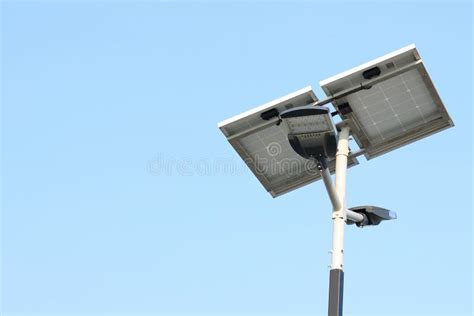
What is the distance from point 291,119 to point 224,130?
180 centimetres

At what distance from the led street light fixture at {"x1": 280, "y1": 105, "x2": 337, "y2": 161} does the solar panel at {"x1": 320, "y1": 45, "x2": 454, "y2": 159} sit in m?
1.10

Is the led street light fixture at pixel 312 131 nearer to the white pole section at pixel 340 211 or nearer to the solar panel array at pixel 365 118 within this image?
the white pole section at pixel 340 211

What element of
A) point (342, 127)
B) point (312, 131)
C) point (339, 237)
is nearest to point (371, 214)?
point (339, 237)

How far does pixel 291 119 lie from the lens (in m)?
7.94

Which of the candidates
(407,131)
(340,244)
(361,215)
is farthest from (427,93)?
(340,244)

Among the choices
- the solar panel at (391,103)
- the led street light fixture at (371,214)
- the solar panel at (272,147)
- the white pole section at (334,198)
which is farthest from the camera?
the solar panel at (272,147)

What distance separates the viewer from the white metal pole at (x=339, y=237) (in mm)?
7718

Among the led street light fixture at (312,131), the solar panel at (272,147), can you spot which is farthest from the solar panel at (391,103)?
the led street light fixture at (312,131)

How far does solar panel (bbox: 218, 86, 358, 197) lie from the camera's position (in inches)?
360

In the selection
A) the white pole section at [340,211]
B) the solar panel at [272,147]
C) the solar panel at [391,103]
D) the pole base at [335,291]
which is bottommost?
the pole base at [335,291]

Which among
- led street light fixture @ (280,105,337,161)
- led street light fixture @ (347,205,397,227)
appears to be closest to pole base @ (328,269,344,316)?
led street light fixture @ (347,205,397,227)

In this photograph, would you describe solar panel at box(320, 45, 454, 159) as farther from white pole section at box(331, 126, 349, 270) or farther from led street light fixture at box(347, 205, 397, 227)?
led street light fixture at box(347, 205, 397, 227)

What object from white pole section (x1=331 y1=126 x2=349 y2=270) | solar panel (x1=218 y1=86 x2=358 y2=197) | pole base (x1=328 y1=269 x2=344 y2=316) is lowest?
pole base (x1=328 y1=269 x2=344 y2=316)

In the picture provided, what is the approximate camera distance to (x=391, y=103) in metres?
9.60
